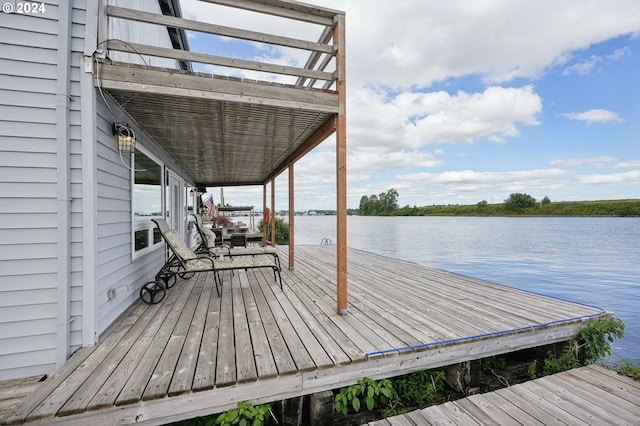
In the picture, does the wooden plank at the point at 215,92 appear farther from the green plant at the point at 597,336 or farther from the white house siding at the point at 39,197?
the green plant at the point at 597,336

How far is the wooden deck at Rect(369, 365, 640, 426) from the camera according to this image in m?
1.90

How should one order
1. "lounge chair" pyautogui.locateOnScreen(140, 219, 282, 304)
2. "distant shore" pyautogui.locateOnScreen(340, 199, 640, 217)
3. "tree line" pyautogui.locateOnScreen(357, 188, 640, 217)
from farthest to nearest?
1. "tree line" pyautogui.locateOnScreen(357, 188, 640, 217)
2. "distant shore" pyautogui.locateOnScreen(340, 199, 640, 217)
3. "lounge chair" pyautogui.locateOnScreen(140, 219, 282, 304)

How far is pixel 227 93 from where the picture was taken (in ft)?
8.41

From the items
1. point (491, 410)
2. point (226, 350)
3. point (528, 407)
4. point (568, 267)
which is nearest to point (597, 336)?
point (528, 407)

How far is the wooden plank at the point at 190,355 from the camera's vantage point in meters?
1.73

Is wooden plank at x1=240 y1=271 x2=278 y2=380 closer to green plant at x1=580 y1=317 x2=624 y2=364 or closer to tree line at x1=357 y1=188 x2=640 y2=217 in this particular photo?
green plant at x1=580 y1=317 x2=624 y2=364

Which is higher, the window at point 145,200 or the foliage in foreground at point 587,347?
the window at point 145,200

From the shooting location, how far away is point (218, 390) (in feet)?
5.76

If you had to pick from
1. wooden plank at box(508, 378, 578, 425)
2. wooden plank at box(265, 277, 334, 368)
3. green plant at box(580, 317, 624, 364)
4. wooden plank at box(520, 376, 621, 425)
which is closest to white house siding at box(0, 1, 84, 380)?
wooden plank at box(265, 277, 334, 368)

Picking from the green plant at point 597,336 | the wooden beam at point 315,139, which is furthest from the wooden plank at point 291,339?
the green plant at point 597,336

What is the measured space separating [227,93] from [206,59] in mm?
345

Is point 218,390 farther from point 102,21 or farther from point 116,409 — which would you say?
point 102,21

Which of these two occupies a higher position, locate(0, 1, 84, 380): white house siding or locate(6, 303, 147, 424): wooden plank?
locate(0, 1, 84, 380): white house siding

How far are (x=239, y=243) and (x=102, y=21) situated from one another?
7736 mm
